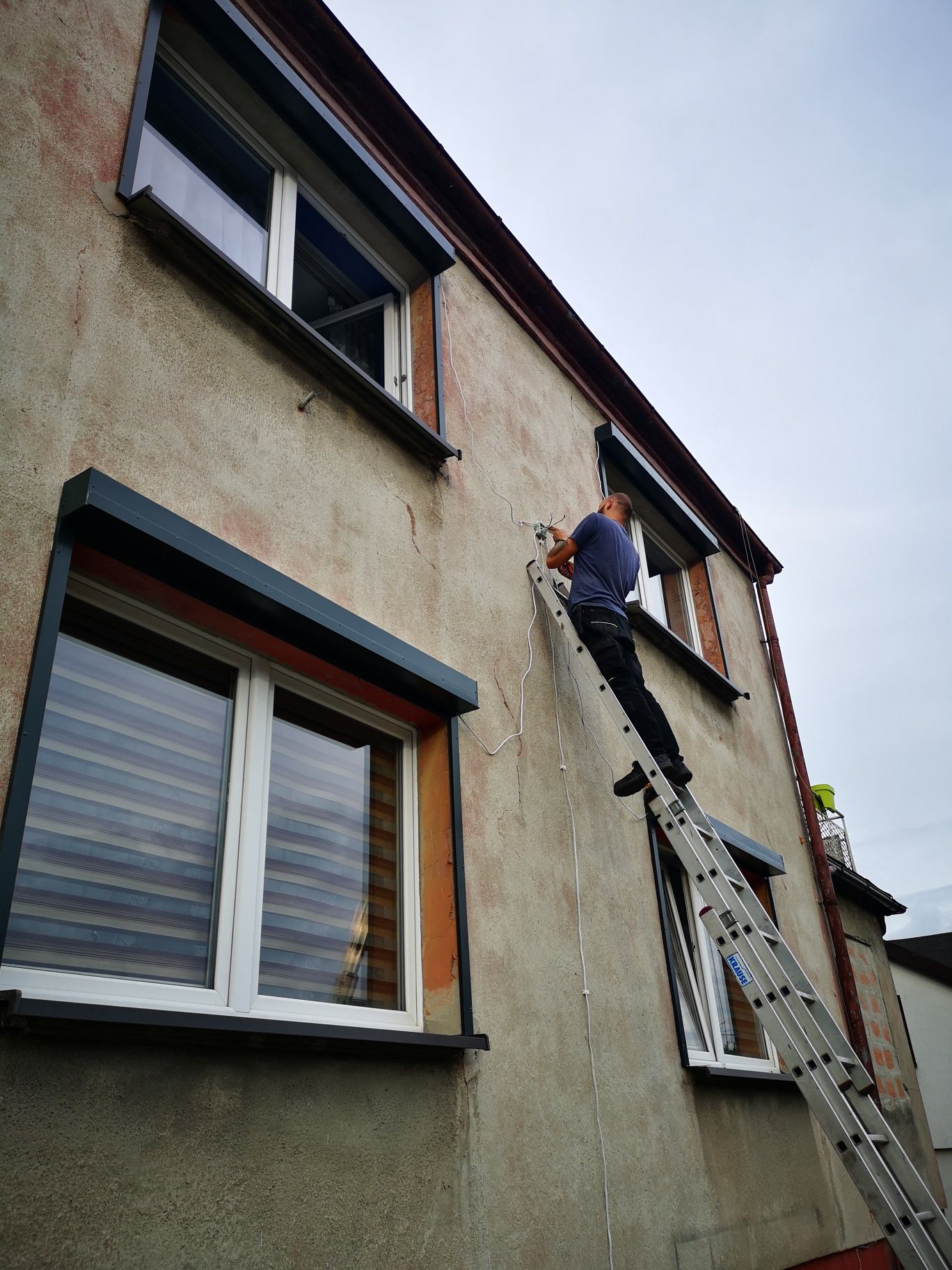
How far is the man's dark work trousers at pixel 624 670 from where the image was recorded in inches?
195

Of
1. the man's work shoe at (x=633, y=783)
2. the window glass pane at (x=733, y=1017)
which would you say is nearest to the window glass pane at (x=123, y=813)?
the man's work shoe at (x=633, y=783)

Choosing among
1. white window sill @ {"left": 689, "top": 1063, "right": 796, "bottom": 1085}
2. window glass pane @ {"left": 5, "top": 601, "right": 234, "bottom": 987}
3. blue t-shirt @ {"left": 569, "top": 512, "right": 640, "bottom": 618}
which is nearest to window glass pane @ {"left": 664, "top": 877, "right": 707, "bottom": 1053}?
white window sill @ {"left": 689, "top": 1063, "right": 796, "bottom": 1085}

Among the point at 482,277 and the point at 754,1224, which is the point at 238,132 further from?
the point at 754,1224

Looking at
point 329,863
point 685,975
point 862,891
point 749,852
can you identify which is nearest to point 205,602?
point 329,863

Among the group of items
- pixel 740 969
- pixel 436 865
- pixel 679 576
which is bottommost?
pixel 740 969

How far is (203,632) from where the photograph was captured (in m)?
3.46

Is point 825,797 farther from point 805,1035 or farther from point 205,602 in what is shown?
point 205,602

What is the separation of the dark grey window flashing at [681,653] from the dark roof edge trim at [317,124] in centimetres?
249

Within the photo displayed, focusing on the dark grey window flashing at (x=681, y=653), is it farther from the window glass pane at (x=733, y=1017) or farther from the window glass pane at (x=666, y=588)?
the window glass pane at (x=733, y=1017)

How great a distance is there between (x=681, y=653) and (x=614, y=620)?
1949mm

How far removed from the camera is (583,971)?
177 inches

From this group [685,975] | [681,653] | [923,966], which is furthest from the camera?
[923,966]

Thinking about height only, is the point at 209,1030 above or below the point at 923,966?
below

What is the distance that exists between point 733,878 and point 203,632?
267 cm
